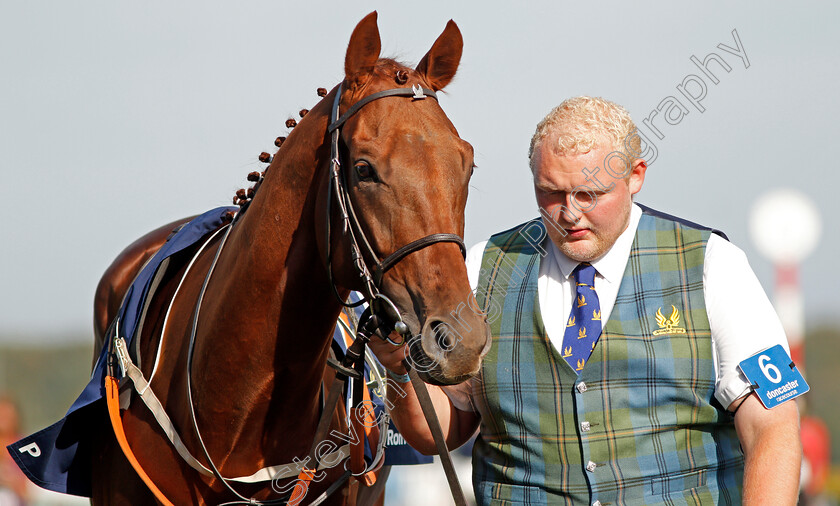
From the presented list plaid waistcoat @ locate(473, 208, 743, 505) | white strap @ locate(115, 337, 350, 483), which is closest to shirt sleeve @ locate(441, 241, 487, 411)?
plaid waistcoat @ locate(473, 208, 743, 505)

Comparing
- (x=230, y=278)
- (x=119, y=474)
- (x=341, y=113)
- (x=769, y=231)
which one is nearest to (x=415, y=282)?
(x=341, y=113)

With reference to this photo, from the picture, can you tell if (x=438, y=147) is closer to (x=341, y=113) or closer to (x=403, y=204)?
(x=403, y=204)

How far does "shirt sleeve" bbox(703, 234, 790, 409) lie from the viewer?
2.30 metres

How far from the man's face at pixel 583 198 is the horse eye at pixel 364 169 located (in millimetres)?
564

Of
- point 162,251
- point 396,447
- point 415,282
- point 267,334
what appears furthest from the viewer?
point 396,447

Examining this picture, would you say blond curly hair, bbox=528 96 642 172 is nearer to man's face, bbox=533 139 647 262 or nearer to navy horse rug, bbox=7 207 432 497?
man's face, bbox=533 139 647 262

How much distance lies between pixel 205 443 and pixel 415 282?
0.99 m

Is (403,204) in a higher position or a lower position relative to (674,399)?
higher

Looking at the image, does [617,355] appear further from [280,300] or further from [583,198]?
[280,300]

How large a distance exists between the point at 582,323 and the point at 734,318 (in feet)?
1.39

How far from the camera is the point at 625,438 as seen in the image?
93.2 inches

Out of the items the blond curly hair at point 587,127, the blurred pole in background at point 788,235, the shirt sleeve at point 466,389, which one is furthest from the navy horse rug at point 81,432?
the blurred pole in background at point 788,235

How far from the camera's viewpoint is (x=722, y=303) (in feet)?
7.71

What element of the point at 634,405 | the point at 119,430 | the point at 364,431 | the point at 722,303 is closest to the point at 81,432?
the point at 119,430
